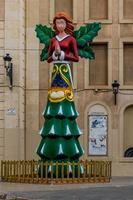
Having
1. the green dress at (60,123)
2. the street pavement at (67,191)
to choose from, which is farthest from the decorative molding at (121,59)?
the street pavement at (67,191)

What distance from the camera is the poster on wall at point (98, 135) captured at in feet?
96.8

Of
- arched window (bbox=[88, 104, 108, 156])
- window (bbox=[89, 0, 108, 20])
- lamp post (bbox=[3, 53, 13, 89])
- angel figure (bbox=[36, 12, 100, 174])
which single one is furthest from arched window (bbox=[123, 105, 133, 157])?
angel figure (bbox=[36, 12, 100, 174])

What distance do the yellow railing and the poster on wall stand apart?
599cm

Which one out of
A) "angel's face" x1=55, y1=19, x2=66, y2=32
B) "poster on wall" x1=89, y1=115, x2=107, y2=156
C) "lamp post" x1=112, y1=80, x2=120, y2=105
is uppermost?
"angel's face" x1=55, y1=19, x2=66, y2=32

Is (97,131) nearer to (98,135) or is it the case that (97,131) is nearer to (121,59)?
(98,135)

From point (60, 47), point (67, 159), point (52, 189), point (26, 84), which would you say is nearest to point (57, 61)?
point (60, 47)

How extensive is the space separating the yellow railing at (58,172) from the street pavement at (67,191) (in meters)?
0.66

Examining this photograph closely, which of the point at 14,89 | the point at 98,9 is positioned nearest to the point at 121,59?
the point at 98,9

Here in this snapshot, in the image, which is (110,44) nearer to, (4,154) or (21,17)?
(21,17)

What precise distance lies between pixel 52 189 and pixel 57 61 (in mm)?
5090

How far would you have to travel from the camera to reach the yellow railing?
72.6 feet

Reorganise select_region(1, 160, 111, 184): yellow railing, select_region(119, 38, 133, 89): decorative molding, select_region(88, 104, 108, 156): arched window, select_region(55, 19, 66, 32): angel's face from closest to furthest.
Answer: select_region(1, 160, 111, 184): yellow railing → select_region(55, 19, 66, 32): angel's face → select_region(88, 104, 108, 156): arched window → select_region(119, 38, 133, 89): decorative molding

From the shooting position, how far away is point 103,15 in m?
30.3

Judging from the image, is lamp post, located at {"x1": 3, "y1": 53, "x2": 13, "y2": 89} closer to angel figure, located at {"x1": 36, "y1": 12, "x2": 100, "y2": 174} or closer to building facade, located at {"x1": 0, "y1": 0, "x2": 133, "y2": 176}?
building facade, located at {"x1": 0, "y1": 0, "x2": 133, "y2": 176}
